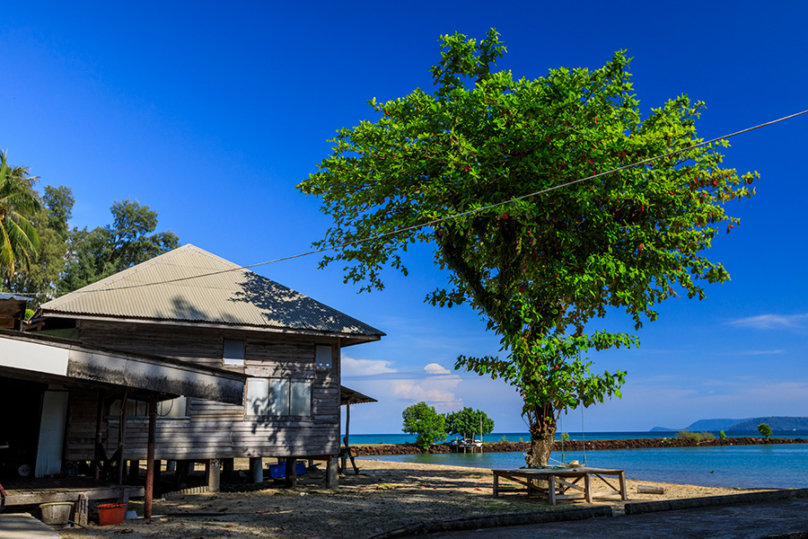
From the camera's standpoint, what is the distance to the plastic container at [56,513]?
1088 cm

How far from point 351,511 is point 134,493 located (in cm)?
475

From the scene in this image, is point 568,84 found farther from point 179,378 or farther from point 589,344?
point 179,378

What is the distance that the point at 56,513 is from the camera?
36.2 feet

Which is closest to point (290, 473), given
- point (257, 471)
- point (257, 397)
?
point (257, 471)

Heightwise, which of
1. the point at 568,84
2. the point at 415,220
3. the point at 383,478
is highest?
the point at 568,84

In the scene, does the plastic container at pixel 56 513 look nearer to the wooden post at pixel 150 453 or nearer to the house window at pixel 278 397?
the wooden post at pixel 150 453

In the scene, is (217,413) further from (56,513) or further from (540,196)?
(540,196)

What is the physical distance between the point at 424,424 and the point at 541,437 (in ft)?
186

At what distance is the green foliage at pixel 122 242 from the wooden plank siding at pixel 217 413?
44.8 metres

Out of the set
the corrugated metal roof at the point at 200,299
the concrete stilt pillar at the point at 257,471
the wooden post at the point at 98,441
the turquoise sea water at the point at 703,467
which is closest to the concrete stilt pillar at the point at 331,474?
the concrete stilt pillar at the point at 257,471

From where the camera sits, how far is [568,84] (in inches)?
689

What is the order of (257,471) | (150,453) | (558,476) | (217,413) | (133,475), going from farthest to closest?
1. (257,471)
2. (217,413)
3. (133,475)
4. (558,476)
5. (150,453)

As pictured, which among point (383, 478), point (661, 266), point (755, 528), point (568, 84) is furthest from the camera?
point (383, 478)

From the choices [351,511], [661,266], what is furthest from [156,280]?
[661,266]
